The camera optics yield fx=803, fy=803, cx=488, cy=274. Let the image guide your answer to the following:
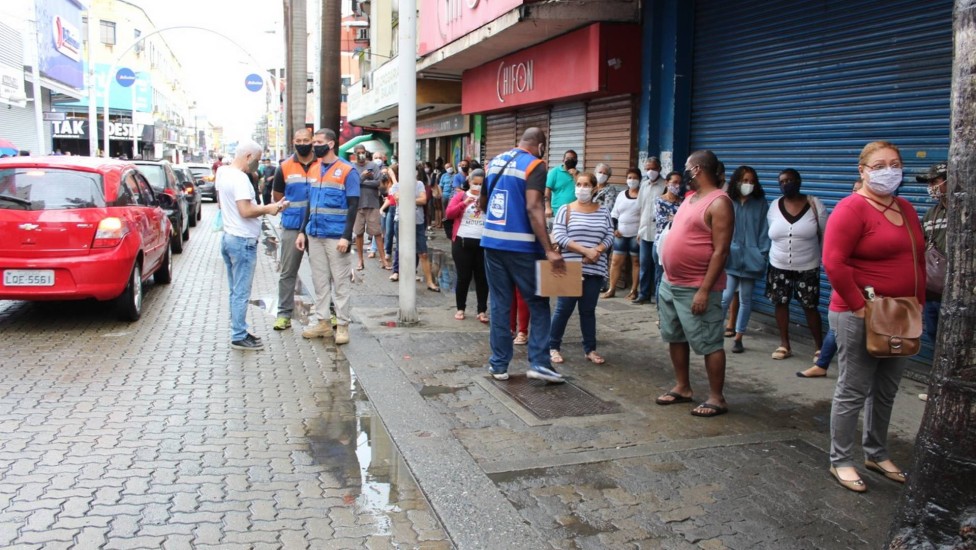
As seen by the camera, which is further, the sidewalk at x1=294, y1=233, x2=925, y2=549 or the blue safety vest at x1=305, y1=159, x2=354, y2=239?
the blue safety vest at x1=305, y1=159, x2=354, y2=239

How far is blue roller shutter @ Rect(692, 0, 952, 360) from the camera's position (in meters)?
6.71

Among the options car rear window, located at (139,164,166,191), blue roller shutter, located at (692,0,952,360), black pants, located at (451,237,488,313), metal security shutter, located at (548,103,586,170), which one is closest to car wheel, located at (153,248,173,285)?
black pants, located at (451,237,488,313)

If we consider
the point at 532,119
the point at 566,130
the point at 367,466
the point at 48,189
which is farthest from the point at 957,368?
the point at 532,119

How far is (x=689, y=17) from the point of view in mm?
9820

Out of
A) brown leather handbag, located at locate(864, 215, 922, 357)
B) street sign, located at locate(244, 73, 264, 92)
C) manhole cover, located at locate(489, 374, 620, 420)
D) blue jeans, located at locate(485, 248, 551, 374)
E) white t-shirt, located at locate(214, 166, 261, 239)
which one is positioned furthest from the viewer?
street sign, located at locate(244, 73, 264, 92)

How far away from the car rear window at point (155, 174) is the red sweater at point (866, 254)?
45.8 feet

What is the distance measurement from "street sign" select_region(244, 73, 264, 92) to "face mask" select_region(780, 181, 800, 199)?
29.0 metres

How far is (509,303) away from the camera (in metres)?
6.26

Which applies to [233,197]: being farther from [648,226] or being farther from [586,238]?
[648,226]

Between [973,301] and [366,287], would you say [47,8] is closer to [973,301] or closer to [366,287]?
[366,287]

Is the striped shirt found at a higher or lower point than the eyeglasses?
lower

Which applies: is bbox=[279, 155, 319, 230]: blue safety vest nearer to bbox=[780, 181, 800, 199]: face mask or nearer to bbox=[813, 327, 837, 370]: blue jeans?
bbox=[780, 181, 800, 199]: face mask

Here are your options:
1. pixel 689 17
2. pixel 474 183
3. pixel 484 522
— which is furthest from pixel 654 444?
pixel 689 17

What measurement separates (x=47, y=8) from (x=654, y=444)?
33.3 metres
